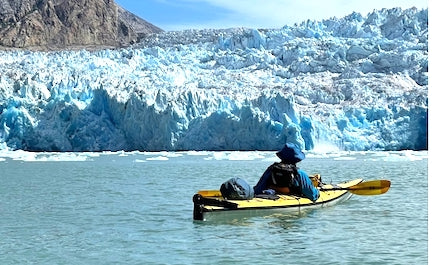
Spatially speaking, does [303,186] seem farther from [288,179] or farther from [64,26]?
[64,26]

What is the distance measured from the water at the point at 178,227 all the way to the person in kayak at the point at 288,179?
1.16 ft

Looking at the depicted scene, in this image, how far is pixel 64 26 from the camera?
66938mm

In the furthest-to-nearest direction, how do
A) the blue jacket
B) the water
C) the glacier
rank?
1. the glacier
2. the blue jacket
3. the water

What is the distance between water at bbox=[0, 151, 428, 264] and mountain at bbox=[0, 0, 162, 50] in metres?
50.7

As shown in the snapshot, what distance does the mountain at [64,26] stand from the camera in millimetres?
63500

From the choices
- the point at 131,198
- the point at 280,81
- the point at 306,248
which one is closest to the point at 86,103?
the point at 280,81

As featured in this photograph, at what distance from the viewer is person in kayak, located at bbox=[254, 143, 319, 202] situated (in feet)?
30.5

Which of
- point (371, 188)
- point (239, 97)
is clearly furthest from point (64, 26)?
point (371, 188)

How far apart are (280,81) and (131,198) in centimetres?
2077

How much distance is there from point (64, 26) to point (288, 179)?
60999 mm

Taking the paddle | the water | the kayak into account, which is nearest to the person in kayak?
the kayak

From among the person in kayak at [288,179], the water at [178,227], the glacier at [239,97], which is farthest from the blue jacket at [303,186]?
the glacier at [239,97]

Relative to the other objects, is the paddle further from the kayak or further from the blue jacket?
the blue jacket

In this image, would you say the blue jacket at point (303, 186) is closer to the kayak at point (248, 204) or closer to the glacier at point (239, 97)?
the kayak at point (248, 204)
